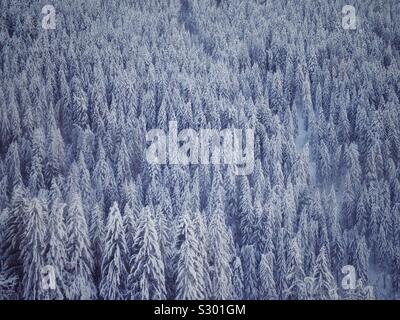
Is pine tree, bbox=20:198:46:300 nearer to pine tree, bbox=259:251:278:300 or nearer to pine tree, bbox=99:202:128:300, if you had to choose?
pine tree, bbox=99:202:128:300

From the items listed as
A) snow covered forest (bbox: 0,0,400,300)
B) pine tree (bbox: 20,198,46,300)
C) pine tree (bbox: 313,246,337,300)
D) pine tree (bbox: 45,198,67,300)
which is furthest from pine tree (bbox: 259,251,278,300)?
pine tree (bbox: 20,198,46,300)

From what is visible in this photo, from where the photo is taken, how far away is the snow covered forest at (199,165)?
13438 millimetres

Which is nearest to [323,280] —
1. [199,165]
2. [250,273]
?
[250,273]

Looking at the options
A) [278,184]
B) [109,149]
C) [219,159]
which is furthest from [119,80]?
[278,184]

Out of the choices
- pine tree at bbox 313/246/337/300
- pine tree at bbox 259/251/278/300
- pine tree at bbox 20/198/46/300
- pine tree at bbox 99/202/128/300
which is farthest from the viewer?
pine tree at bbox 259/251/278/300

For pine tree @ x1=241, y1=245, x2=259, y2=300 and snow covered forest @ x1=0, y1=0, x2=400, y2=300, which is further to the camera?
pine tree @ x1=241, y1=245, x2=259, y2=300

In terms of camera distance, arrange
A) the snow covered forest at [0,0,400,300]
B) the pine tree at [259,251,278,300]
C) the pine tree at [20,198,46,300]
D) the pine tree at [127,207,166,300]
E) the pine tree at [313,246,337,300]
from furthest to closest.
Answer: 1. the pine tree at [259,251,278,300]
2. the pine tree at [313,246,337,300]
3. the snow covered forest at [0,0,400,300]
4. the pine tree at [127,207,166,300]
5. the pine tree at [20,198,46,300]

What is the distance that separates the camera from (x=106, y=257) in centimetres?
1344

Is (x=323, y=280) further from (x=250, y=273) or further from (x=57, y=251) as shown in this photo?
(x=57, y=251)

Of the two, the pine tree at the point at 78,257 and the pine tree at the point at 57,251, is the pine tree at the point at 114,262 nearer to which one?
the pine tree at the point at 78,257

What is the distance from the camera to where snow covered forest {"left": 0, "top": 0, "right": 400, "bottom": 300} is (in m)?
13.4

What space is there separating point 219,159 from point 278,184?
2.74m

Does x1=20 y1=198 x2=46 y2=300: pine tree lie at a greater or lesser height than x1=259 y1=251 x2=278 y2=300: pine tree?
greater

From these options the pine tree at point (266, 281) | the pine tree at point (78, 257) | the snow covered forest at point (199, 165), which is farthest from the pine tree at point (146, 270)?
the pine tree at point (266, 281)
